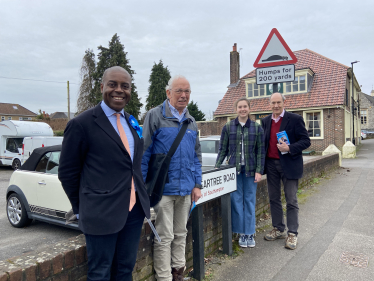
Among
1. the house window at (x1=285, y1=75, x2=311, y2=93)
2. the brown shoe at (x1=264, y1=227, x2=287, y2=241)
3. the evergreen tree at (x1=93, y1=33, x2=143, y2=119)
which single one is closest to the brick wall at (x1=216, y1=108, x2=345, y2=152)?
the house window at (x1=285, y1=75, x2=311, y2=93)

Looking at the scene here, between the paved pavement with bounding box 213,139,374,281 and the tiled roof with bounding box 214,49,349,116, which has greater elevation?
the tiled roof with bounding box 214,49,349,116

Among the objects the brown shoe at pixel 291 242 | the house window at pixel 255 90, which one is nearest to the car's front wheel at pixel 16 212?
the brown shoe at pixel 291 242

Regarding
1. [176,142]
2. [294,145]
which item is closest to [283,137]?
[294,145]

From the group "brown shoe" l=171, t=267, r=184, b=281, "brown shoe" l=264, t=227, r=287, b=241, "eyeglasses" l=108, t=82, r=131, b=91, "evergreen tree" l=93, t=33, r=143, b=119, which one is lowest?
"brown shoe" l=264, t=227, r=287, b=241

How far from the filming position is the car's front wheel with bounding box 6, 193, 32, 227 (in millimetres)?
5367

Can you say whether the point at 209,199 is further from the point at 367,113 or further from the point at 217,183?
the point at 367,113

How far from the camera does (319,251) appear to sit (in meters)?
3.86

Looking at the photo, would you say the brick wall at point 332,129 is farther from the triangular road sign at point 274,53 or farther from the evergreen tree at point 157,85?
the evergreen tree at point 157,85

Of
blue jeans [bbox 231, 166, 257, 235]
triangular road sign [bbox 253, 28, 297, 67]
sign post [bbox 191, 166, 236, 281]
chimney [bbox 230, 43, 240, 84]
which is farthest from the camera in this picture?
chimney [bbox 230, 43, 240, 84]

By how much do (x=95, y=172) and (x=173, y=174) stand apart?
945mm

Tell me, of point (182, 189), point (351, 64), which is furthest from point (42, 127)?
point (351, 64)

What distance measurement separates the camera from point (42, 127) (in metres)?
16.0

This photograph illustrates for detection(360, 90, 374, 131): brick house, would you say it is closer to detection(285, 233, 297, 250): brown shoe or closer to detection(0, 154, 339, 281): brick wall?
detection(285, 233, 297, 250): brown shoe

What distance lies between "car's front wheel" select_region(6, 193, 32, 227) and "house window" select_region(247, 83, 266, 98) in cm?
2089
